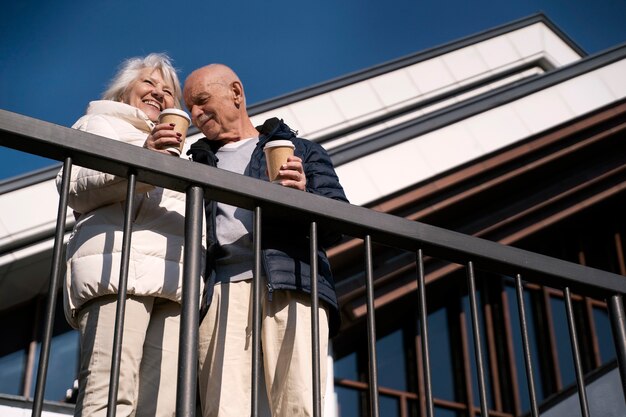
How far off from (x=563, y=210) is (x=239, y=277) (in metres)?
6.39

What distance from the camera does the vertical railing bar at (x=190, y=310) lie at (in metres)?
2.54

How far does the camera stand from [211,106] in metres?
3.96

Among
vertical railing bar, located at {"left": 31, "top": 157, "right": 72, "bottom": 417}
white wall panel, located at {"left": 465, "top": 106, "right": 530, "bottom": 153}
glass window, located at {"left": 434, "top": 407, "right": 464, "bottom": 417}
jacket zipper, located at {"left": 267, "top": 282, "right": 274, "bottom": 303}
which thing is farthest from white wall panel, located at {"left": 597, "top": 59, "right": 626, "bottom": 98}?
vertical railing bar, located at {"left": 31, "top": 157, "right": 72, "bottom": 417}

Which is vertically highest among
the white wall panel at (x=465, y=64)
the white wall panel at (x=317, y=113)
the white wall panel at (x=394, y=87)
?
the white wall panel at (x=465, y=64)

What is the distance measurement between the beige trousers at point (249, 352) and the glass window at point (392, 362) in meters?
4.78

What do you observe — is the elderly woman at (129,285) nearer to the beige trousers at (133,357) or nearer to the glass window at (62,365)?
the beige trousers at (133,357)

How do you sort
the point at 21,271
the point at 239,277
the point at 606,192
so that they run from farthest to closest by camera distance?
the point at 606,192 < the point at 21,271 < the point at 239,277

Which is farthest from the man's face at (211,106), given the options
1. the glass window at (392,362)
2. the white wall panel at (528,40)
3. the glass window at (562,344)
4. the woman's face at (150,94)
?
the white wall panel at (528,40)

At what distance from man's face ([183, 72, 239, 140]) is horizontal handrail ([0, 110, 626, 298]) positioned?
106cm

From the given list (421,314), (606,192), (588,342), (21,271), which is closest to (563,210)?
(606,192)

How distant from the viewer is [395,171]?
772cm

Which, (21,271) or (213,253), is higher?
(21,271)

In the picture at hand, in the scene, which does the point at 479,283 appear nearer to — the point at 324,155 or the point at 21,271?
the point at 21,271

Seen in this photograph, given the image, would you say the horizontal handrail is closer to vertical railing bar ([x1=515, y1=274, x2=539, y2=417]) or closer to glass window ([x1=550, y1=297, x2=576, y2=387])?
vertical railing bar ([x1=515, y1=274, x2=539, y2=417])
